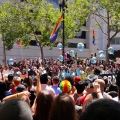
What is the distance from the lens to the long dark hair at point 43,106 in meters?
3.77

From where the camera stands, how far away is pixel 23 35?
112 feet

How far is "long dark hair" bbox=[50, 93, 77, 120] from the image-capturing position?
3.06m

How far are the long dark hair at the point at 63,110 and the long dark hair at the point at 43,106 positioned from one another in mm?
600

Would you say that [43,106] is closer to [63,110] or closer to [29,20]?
[63,110]

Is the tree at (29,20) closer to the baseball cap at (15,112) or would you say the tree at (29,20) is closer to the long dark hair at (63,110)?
the long dark hair at (63,110)

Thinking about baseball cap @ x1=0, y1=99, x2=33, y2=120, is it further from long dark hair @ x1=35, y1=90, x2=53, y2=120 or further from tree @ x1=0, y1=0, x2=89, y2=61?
tree @ x1=0, y1=0, x2=89, y2=61

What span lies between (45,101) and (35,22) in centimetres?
3090

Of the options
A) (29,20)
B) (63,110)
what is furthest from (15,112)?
(29,20)

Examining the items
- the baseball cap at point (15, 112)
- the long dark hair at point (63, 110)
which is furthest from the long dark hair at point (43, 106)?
the baseball cap at point (15, 112)

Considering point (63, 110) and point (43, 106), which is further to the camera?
point (43, 106)

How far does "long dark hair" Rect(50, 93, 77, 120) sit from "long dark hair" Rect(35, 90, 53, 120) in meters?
0.60

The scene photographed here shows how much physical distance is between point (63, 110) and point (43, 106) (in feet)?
2.51

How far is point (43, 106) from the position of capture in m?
3.84

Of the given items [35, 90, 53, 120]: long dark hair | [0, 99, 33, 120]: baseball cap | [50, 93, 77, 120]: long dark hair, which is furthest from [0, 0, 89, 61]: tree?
[0, 99, 33, 120]: baseball cap
